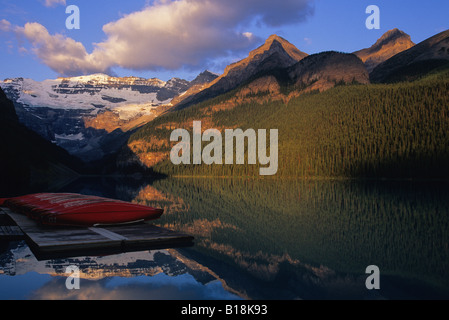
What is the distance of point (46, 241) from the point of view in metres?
18.8

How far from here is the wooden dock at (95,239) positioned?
18141 mm

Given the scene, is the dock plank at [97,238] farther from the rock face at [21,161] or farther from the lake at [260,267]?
the rock face at [21,161]

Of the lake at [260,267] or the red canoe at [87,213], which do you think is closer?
the lake at [260,267]

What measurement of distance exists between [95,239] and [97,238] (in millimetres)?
281

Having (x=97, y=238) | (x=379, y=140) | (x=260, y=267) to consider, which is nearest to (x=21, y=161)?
(x=97, y=238)

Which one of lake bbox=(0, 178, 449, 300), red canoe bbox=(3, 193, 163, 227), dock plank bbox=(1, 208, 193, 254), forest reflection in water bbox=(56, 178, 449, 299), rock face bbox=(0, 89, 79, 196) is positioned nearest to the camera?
lake bbox=(0, 178, 449, 300)

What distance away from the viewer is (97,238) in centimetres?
1955

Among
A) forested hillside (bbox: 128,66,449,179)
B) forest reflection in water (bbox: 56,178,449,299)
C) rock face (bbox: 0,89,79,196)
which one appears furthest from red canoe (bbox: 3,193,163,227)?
forested hillside (bbox: 128,66,449,179)

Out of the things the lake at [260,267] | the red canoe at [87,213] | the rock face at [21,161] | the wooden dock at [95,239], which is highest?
the rock face at [21,161]

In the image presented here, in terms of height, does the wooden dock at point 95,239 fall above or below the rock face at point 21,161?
below

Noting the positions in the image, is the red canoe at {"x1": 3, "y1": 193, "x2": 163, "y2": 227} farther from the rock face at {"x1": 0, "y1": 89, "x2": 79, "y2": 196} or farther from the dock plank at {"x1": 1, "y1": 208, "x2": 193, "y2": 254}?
the rock face at {"x1": 0, "y1": 89, "x2": 79, "y2": 196}

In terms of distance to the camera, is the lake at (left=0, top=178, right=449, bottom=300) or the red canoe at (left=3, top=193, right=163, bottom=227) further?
the red canoe at (left=3, top=193, right=163, bottom=227)

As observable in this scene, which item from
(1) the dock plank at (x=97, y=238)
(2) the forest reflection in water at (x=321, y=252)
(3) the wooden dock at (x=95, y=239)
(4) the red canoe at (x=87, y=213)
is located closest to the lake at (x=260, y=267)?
(2) the forest reflection in water at (x=321, y=252)

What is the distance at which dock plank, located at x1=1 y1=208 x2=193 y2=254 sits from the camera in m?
18.4
